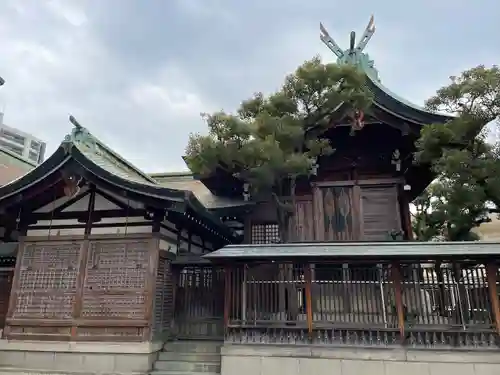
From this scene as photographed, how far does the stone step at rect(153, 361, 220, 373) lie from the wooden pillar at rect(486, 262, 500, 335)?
18.8ft

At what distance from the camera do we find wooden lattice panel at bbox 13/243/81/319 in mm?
9578

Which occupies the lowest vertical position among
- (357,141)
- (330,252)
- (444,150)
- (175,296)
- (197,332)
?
(197,332)

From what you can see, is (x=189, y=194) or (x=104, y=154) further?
(x=104, y=154)

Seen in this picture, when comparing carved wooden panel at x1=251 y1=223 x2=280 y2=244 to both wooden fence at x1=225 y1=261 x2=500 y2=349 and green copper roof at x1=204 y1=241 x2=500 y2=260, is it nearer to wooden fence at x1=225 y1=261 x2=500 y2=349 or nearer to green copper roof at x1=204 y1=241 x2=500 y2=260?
wooden fence at x1=225 y1=261 x2=500 y2=349

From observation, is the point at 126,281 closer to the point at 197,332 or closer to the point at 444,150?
the point at 197,332

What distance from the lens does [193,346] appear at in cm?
955

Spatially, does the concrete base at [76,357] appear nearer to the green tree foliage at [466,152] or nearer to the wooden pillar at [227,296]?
the wooden pillar at [227,296]

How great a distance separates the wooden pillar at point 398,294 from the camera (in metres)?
8.34

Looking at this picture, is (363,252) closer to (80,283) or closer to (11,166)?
(80,283)

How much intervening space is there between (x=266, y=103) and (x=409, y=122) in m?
4.25

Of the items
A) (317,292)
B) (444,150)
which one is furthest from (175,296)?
(444,150)

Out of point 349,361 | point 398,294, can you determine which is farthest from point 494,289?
point 349,361

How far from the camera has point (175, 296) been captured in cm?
1031

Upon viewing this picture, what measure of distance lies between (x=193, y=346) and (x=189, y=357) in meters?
0.35
